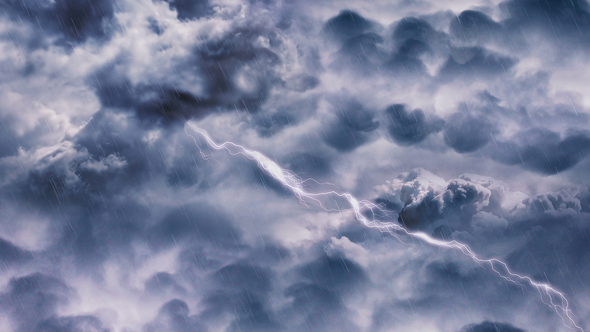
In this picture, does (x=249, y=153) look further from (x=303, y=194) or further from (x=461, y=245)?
(x=461, y=245)

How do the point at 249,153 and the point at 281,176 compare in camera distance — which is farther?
the point at 249,153

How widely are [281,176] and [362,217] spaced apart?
302 inches

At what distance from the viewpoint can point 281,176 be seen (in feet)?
102

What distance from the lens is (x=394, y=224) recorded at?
3322cm

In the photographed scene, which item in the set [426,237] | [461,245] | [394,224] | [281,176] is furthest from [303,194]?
[461,245]

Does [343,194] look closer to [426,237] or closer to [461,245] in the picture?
[426,237]

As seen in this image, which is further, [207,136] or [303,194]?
[207,136]

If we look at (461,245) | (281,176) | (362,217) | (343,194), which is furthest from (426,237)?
(281,176)

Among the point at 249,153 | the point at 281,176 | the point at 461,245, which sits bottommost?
the point at 461,245

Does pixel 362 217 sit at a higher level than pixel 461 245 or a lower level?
higher

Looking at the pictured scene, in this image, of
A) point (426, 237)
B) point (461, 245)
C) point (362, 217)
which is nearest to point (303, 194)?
point (362, 217)

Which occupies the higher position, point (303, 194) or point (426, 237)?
point (303, 194)

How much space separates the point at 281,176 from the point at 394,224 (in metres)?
10.8

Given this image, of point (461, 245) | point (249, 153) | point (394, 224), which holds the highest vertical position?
point (249, 153)
